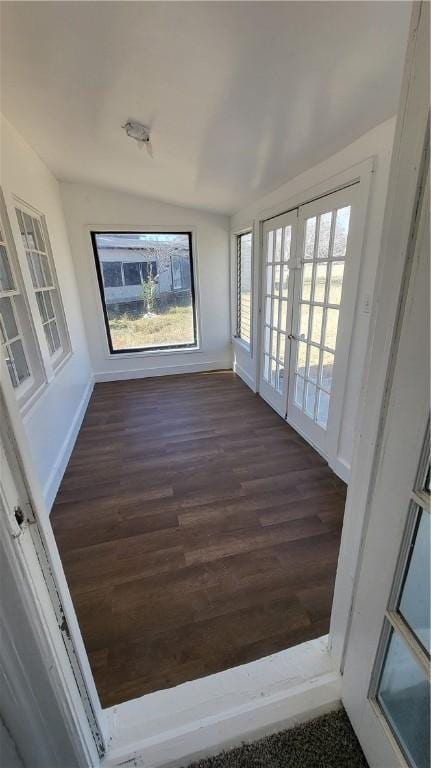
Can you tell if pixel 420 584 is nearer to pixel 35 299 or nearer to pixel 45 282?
pixel 35 299

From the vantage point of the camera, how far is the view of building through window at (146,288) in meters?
3.97

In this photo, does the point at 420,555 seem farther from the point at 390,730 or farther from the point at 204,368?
the point at 204,368

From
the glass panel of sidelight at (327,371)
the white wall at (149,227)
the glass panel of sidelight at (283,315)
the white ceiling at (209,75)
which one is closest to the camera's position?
the white ceiling at (209,75)

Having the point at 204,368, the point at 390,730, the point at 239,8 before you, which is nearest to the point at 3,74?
the point at 239,8

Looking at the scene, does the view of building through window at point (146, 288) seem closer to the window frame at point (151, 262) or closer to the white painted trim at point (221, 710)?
the window frame at point (151, 262)

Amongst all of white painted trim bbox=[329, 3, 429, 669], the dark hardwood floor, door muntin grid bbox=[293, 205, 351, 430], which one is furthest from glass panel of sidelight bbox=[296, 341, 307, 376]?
white painted trim bbox=[329, 3, 429, 669]

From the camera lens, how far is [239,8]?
3.34ft

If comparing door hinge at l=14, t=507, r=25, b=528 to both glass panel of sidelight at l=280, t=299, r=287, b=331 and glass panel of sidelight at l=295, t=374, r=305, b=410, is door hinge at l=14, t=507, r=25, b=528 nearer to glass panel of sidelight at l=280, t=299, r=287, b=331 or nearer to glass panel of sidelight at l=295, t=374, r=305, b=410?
glass panel of sidelight at l=295, t=374, r=305, b=410

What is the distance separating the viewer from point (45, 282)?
9.27 ft

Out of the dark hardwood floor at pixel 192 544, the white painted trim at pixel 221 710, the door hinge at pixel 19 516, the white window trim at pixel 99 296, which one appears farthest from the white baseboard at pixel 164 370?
the door hinge at pixel 19 516

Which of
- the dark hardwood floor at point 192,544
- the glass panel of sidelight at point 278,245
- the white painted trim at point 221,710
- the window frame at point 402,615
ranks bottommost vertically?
the dark hardwood floor at point 192,544

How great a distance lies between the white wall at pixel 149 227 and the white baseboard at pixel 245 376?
10.0 inches

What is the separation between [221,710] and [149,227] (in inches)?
168

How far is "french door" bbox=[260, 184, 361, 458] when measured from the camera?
199cm
